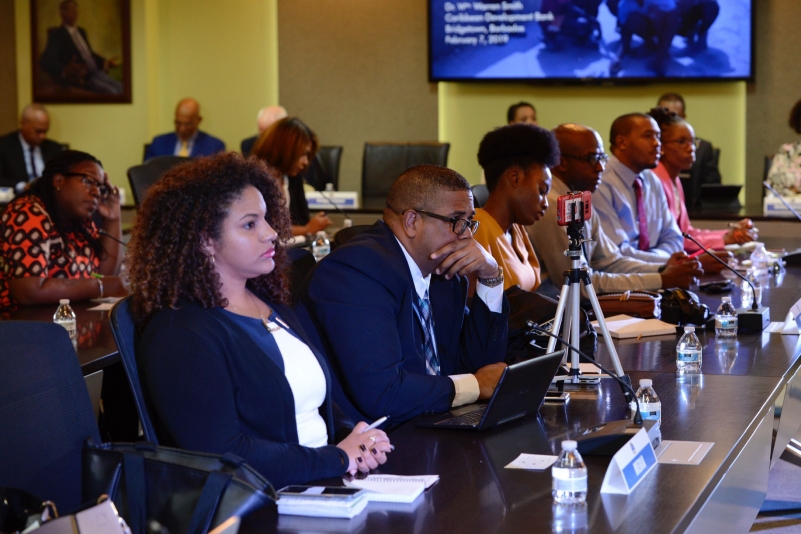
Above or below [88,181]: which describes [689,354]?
below

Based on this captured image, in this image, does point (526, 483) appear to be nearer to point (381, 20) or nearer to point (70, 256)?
point (70, 256)

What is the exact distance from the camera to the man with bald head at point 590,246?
3.41 m

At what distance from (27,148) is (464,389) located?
631 cm

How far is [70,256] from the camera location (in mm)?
3428

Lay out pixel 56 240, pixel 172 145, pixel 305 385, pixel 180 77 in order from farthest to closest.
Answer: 1. pixel 180 77
2. pixel 172 145
3. pixel 56 240
4. pixel 305 385

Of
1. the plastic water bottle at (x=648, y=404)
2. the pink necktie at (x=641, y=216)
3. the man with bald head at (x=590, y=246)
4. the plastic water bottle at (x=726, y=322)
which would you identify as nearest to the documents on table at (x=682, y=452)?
the plastic water bottle at (x=648, y=404)

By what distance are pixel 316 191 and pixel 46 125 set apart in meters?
2.54

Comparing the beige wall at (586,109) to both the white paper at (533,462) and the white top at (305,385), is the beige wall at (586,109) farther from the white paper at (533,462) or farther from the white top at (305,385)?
the white paper at (533,462)

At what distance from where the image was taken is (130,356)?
1.70 meters

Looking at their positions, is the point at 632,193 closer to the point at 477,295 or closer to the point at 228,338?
the point at 477,295

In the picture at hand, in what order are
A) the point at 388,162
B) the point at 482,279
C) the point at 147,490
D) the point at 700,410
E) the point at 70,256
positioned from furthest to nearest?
the point at 388,162, the point at 70,256, the point at 482,279, the point at 700,410, the point at 147,490

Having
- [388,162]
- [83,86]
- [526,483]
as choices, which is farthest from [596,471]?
[83,86]

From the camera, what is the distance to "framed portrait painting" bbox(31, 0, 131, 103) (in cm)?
802

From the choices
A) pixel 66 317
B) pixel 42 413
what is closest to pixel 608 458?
pixel 42 413
